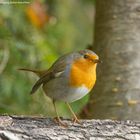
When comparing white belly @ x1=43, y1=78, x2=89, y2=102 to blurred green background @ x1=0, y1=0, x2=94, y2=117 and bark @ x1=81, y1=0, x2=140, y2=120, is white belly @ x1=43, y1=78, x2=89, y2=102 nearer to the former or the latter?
bark @ x1=81, y1=0, x2=140, y2=120

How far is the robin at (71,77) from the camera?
15.7 feet

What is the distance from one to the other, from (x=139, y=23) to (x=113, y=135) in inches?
54.5

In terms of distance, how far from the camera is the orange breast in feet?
15.7

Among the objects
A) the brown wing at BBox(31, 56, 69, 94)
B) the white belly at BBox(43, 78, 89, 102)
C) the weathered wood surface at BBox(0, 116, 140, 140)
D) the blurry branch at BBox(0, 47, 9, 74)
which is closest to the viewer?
the weathered wood surface at BBox(0, 116, 140, 140)

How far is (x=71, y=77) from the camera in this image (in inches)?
190

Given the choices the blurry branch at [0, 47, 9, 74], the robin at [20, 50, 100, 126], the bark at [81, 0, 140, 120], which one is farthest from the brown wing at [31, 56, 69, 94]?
the blurry branch at [0, 47, 9, 74]

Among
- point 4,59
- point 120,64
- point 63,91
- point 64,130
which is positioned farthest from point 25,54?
point 64,130

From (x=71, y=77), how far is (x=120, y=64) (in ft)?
2.44

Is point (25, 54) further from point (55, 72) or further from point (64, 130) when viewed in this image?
point (64, 130)

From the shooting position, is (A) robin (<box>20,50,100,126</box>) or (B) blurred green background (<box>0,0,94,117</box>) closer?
(A) robin (<box>20,50,100,126</box>)

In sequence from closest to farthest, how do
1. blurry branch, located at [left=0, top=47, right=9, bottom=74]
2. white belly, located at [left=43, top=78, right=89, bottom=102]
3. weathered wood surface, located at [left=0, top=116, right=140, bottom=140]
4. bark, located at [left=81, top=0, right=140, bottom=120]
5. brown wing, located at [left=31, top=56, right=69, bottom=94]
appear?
1. weathered wood surface, located at [left=0, top=116, right=140, bottom=140]
2. white belly, located at [left=43, top=78, right=89, bottom=102]
3. brown wing, located at [left=31, top=56, right=69, bottom=94]
4. bark, located at [left=81, top=0, right=140, bottom=120]
5. blurry branch, located at [left=0, top=47, right=9, bottom=74]

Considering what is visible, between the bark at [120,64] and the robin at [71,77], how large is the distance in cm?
54

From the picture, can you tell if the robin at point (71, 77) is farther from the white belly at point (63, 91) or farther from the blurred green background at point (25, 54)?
the blurred green background at point (25, 54)

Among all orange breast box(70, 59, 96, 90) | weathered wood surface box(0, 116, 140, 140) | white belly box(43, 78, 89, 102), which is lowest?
weathered wood surface box(0, 116, 140, 140)
